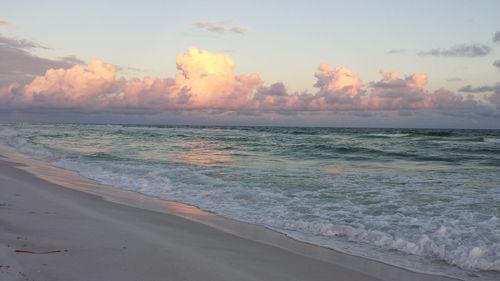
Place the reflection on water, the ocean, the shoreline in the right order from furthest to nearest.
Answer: the reflection on water, the ocean, the shoreline

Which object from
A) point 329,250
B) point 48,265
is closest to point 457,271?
point 329,250

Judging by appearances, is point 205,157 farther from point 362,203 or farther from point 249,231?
point 249,231

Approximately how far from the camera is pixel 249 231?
679cm

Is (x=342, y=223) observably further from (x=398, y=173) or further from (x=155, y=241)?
(x=398, y=173)

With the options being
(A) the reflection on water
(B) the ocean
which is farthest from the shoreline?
(A) the reflection on water

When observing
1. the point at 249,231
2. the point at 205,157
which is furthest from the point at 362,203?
the point at 205,157

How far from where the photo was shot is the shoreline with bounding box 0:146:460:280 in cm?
490

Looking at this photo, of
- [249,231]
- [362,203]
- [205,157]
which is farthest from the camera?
[205,157]

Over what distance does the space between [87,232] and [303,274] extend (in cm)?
291

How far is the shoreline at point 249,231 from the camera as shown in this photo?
490 cm

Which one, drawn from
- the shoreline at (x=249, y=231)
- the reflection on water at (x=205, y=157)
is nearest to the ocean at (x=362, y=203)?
the shoreline at (x=249, y=231)

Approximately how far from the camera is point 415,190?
10.7 meters

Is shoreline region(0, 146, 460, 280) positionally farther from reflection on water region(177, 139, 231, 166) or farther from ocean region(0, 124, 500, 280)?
reflection on water region(177, 139, 231, 166)

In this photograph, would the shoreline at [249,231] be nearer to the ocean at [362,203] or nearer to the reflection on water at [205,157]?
the ocean at [362,203]
